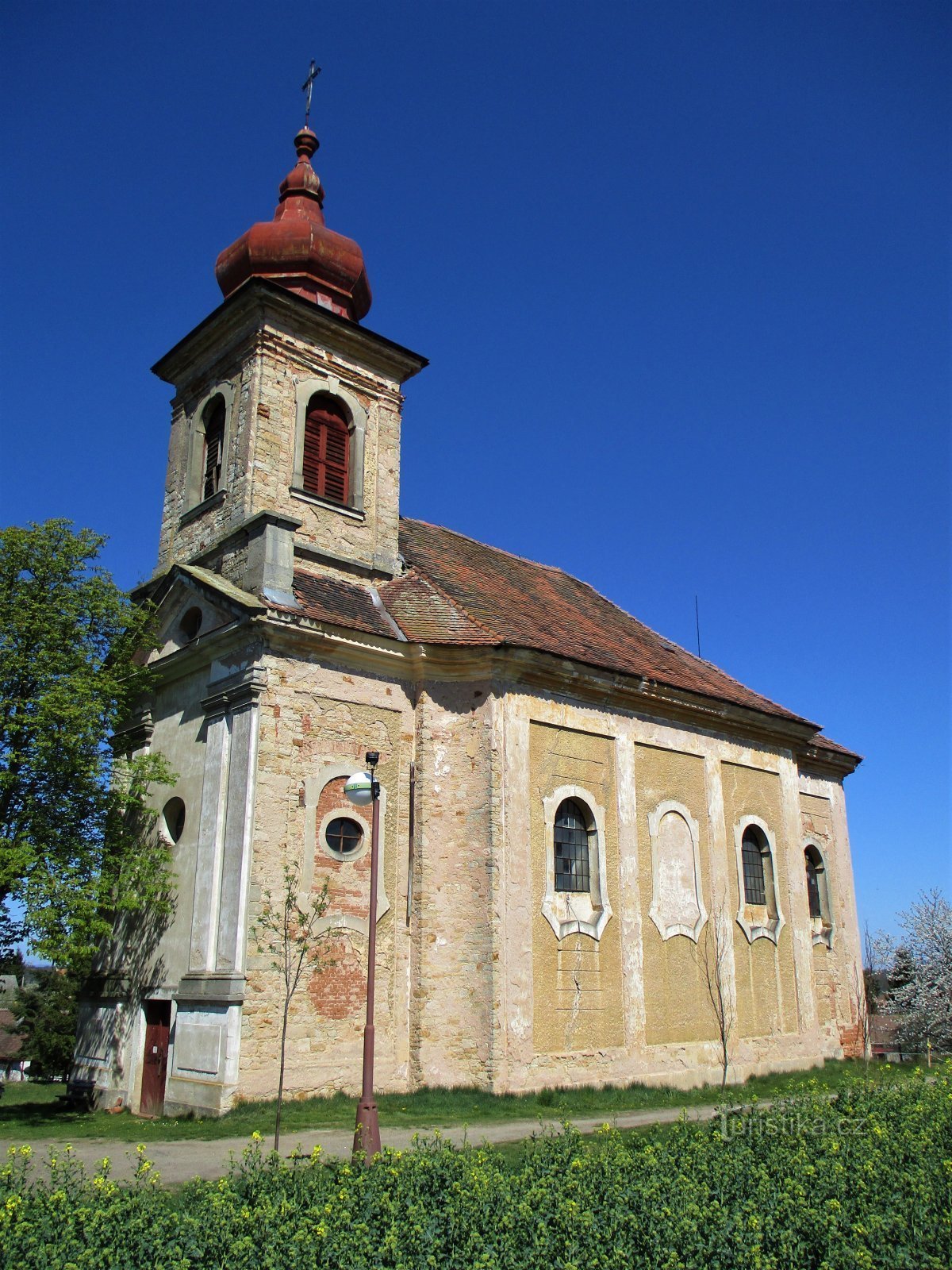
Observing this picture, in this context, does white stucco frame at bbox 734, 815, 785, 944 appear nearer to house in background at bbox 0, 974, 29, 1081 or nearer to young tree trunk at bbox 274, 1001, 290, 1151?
young tree trunk at bbox 274, 1001, 290, 1151

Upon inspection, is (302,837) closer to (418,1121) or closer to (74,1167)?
(418,1121)

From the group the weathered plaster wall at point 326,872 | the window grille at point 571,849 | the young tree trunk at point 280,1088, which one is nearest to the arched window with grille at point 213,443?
the weathered plaster wall at point 326,872

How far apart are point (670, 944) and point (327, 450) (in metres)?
12.0

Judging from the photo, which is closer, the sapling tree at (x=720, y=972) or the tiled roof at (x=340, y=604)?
the tiled roof at (x=340, y=604)

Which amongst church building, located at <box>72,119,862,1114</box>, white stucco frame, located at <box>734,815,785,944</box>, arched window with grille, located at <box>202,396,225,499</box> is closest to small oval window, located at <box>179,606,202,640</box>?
church building, located at <box>72,119,862,1114</box>

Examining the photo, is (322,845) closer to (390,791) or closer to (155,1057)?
(390,791)

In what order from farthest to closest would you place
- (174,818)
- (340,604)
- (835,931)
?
1. (835,931)
2. (340,604)
3. (174,818)

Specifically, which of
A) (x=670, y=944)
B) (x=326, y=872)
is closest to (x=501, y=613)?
(x=326, y=872)

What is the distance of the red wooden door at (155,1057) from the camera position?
15.4 meters

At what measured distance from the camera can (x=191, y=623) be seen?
18234mm

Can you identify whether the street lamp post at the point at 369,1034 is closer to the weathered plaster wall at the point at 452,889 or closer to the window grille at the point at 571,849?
the weathered plaster wall at the point at 452,889

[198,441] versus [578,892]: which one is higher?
[198,441]

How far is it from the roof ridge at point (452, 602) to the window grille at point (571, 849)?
3423 millimetres

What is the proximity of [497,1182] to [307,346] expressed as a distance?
16.2 metres
